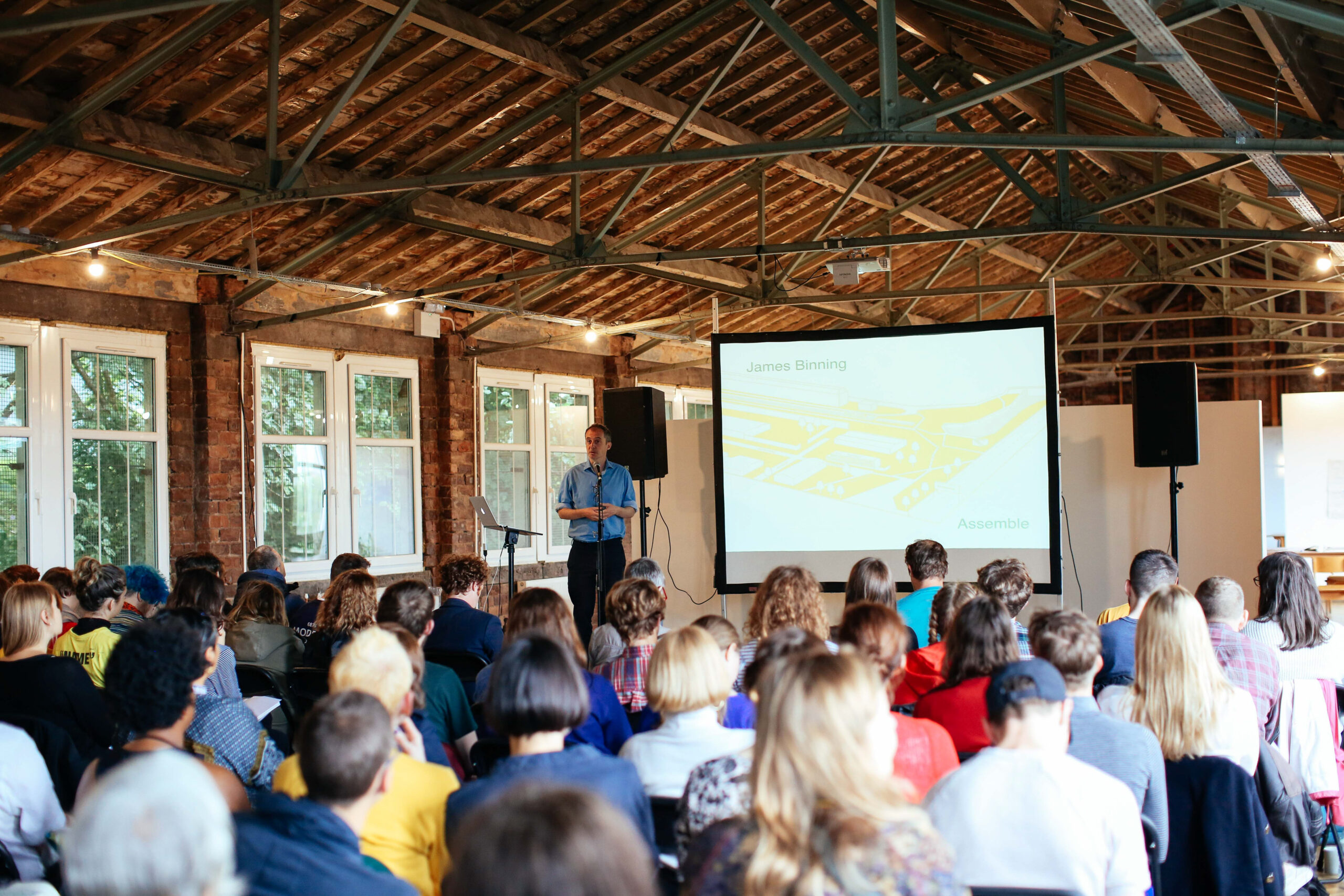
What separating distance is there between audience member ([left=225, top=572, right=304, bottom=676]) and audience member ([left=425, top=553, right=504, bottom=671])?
60 centimetres

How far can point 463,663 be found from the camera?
163 inches

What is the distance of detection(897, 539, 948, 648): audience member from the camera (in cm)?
491

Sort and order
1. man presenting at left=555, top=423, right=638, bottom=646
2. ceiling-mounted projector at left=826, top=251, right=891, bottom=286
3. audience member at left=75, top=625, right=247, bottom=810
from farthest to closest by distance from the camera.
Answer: ceiling-mounted projector at left=826, top=251, right=891, bottom=286
man presenting at left=555, top=423, right=638, bottom=646
audience member at left=75, top=625, right=247, bottom=810

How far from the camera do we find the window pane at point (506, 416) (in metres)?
12.1

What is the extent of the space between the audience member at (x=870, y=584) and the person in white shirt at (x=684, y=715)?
6.41 ft

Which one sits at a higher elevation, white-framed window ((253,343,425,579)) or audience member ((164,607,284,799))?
white-framed window ((253,343,425,579))

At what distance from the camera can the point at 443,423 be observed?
11.3 meters

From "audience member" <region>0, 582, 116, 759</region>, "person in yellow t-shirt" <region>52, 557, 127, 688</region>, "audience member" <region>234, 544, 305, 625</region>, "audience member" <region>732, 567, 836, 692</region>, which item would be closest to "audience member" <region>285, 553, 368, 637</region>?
"audience member" <region>234, 544, 305, 625</region>

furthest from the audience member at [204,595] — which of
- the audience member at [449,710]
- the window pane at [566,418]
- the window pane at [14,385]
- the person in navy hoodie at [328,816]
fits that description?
the window pane at [566,418]

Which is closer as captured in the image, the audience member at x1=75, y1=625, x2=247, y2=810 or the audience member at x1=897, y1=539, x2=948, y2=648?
the audience member at x1=75, y1=625, x2=247, y2=810

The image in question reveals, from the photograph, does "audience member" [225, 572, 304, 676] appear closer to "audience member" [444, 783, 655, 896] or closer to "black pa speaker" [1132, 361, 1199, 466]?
"audience member" [444, 783, 655, 896]

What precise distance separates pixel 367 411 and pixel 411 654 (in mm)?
8215

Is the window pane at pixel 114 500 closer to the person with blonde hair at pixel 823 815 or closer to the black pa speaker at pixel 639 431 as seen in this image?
the black pa speaker at pixel 639 431

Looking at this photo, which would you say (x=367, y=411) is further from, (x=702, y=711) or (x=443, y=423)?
(x=702, y=711)
